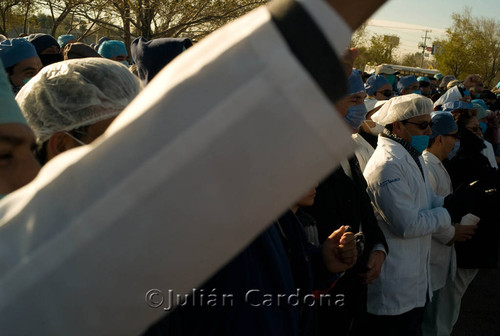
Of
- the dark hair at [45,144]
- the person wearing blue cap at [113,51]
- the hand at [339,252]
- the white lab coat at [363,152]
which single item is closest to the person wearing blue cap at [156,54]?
the dark hair at [45,144]

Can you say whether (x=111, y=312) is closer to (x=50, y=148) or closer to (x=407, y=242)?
(x=50, y=148)

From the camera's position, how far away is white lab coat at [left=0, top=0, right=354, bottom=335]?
50 cm

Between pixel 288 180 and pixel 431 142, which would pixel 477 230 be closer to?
pixel 431 142

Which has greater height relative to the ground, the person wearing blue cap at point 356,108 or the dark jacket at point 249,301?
the dark jacket at point 249,301

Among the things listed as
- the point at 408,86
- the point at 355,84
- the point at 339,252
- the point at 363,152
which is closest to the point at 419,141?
the point at 363,152

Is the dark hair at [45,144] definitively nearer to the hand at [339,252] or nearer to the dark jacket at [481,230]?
the hand at [339,252]

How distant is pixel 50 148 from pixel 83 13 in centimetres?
1108

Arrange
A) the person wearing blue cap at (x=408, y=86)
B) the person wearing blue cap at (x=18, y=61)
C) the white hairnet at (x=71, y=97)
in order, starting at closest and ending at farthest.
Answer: the white hairnet at (x=71, y=97) → the person wearing blue cap at (x=18, y=61) → the person wearing blue cap at (x=408, y=86)

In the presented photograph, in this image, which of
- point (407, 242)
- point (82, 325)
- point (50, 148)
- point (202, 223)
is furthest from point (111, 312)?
point (407, 242)

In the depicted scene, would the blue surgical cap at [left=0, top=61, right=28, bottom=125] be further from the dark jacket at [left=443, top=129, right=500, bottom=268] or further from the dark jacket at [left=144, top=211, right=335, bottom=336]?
the dark jacket at [left=443, top=129, right=500, bottom=268]

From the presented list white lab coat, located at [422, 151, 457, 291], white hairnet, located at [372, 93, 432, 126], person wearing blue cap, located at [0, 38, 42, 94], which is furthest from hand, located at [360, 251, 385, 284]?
person wearing blue cap, located at [0, 38, 42, 94]

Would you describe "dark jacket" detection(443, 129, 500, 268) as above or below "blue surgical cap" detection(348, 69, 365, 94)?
below

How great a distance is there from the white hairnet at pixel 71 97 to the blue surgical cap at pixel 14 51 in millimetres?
2880

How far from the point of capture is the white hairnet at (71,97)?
5.42 ft
